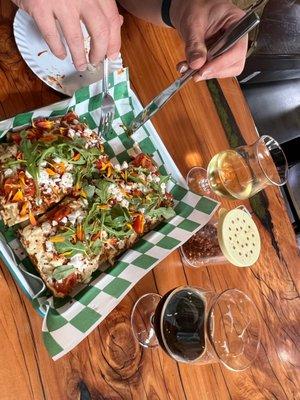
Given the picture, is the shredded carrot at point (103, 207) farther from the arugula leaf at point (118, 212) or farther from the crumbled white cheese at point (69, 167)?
the crumbled white cheese at point (69, 167)

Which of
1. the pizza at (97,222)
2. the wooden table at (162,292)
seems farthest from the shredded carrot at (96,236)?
the wooden table at (162,292)

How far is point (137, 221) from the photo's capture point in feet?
4.08

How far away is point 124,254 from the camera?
48.1 inches

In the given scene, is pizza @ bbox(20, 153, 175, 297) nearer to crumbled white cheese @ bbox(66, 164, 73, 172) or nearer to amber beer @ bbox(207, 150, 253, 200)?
crumbled white cheese @ bbox(66, 164, 73, 172)

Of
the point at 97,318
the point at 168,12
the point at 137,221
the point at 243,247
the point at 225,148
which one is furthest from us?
the point at 225,148

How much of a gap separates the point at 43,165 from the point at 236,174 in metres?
0.67

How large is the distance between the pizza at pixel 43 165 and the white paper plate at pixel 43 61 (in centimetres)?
15

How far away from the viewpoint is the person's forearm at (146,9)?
1.53m

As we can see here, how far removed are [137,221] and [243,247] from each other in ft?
1.15

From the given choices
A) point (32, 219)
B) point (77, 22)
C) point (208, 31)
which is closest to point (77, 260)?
point (32, 219)

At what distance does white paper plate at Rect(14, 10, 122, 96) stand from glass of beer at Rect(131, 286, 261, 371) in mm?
635

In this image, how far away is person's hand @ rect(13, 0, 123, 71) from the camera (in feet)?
3.43

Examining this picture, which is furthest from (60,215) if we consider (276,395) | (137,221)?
(276,395)

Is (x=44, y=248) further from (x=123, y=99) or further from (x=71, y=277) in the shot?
(x=123, y=99)
